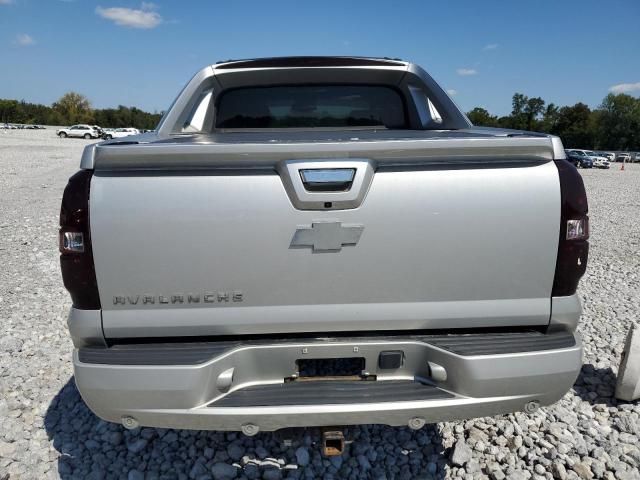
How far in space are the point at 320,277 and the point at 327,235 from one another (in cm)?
18

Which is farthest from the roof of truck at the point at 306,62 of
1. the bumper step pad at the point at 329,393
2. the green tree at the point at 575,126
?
the green tree at the point at 575,126

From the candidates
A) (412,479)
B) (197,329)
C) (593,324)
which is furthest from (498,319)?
(593,324)

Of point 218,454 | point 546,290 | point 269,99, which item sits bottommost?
point 218,454

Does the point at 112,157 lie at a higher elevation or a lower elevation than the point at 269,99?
lower

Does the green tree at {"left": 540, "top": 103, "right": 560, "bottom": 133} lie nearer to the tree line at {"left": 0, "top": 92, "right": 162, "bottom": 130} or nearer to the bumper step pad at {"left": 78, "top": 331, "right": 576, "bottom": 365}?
the tree line at {"left": 0, "top": 92, "right": 162, "bottom": 130}

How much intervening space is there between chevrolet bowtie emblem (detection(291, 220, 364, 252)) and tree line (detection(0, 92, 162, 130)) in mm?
94776

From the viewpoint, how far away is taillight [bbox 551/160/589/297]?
6.08 feet

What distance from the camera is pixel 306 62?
337cm

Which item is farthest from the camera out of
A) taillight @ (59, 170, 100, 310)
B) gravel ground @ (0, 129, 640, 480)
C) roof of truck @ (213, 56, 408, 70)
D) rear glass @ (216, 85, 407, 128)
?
rear glass @ (216, 85, 407, 128)

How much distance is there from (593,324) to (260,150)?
4.14 metres

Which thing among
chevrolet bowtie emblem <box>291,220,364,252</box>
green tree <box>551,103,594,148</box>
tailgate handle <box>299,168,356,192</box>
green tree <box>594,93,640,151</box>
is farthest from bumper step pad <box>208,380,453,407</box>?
green tree <box>594,93,640,151</box>

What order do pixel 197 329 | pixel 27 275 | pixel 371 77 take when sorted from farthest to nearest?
pixel 27 275 → pixel 371 77 → pixel 197 329

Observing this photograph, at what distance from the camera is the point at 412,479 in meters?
2.46

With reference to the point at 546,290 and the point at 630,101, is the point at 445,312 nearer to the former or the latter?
the point at 546,290
